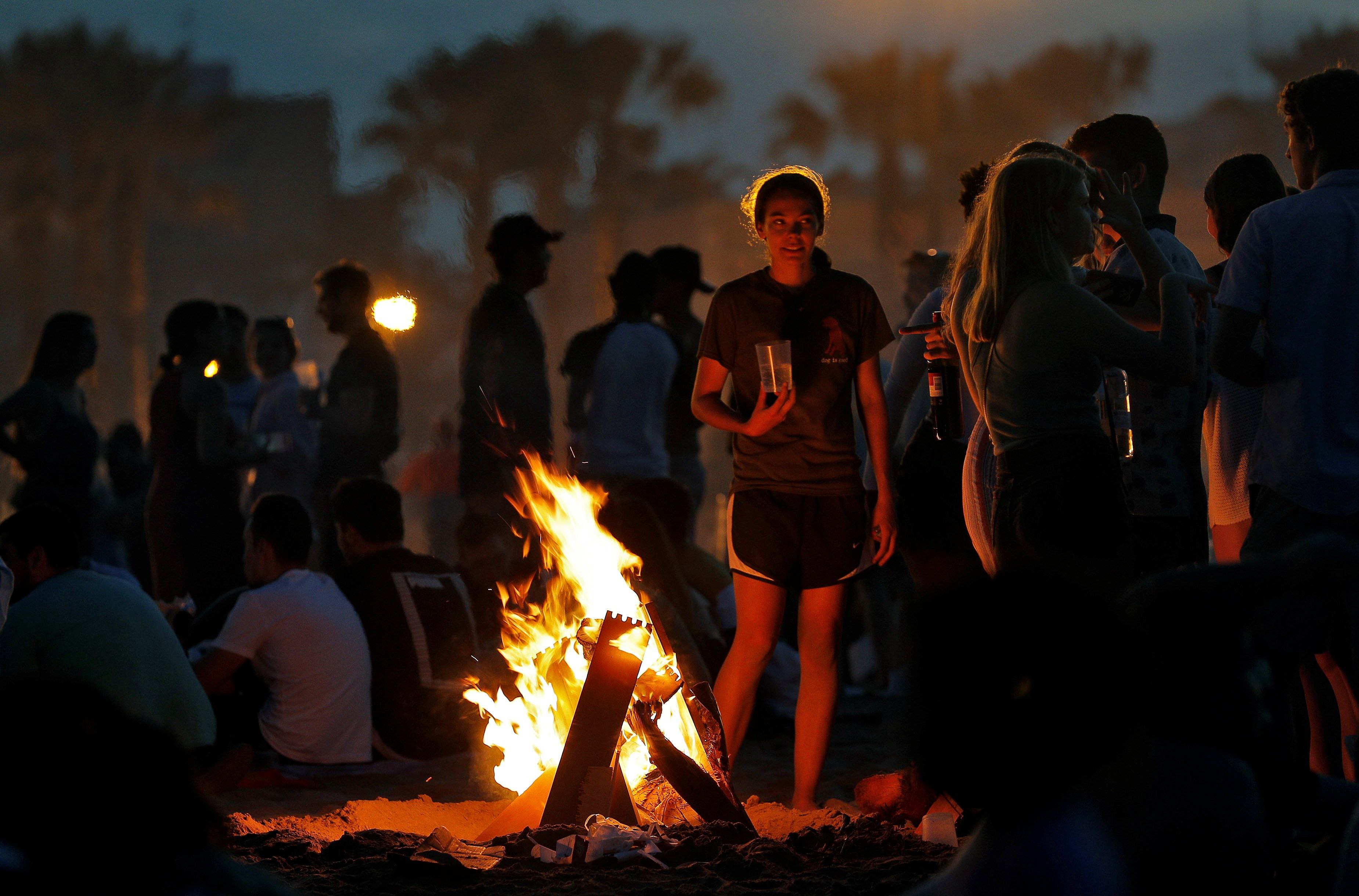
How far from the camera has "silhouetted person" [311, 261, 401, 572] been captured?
284 inches

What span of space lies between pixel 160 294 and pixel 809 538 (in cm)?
3665

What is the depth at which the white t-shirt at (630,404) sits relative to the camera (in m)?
6.71

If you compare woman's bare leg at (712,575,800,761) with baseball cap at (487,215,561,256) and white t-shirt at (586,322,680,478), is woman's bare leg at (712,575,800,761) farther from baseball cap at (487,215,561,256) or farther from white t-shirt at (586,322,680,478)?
baseball cap at (487,215,561,256)

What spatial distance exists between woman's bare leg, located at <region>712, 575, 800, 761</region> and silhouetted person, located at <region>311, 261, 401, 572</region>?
333cm

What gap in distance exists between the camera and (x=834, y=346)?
14.6 feet

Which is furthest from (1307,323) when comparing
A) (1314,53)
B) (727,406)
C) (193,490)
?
(1314,53)

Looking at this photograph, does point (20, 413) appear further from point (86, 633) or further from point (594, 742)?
point (594, 742)

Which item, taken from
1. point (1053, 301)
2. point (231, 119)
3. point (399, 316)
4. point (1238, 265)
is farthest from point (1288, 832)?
point (231, 119)

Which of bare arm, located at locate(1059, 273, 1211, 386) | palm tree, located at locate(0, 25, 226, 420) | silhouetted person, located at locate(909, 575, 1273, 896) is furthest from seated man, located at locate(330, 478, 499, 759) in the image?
palm tree, located at locate(0, 25, 226, 420)

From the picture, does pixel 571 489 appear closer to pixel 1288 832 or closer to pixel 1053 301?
pixel 1053 301

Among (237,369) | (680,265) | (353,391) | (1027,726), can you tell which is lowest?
(1027,726)

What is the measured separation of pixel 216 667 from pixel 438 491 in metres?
4.27

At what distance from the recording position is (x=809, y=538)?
4.36m

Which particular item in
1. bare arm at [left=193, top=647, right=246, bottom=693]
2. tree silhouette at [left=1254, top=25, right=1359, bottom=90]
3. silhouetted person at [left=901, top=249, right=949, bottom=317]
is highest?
tree silhouette at [left=1254, top=25, right=1359, bottom=90]
